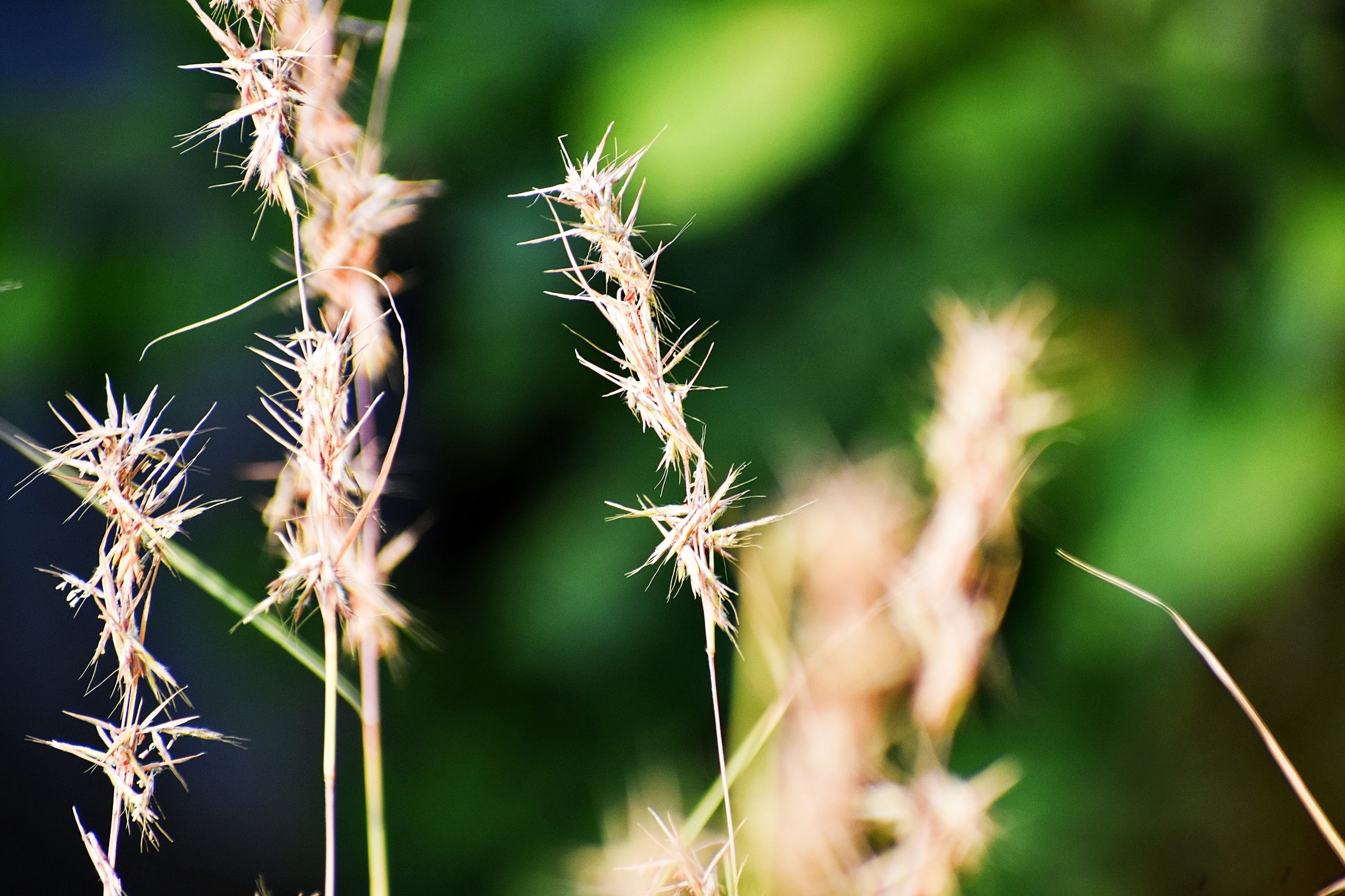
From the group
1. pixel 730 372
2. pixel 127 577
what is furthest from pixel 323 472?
pixel 730 372

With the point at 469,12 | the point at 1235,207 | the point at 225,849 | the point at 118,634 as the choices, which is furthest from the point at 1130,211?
the point at 225,849

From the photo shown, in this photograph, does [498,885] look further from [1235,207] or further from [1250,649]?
[1235,207]

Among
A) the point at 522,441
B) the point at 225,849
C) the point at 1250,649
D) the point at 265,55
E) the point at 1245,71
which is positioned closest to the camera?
the point at 265,55

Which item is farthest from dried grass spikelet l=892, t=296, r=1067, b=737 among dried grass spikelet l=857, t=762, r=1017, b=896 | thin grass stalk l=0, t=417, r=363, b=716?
thin grass stalk l=0, t=417, r=363, b=716

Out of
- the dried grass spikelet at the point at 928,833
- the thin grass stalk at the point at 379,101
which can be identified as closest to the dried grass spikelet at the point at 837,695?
the dried grass spikelet at the point at 928,833

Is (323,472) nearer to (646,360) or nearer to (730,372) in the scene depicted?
(646,360)

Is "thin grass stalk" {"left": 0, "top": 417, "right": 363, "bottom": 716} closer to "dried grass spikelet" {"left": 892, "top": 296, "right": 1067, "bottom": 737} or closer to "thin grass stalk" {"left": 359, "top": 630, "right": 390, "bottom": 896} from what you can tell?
"thin grass stalk" {"left": 359, "top": 630, "right": 390, "bottom": 896}
